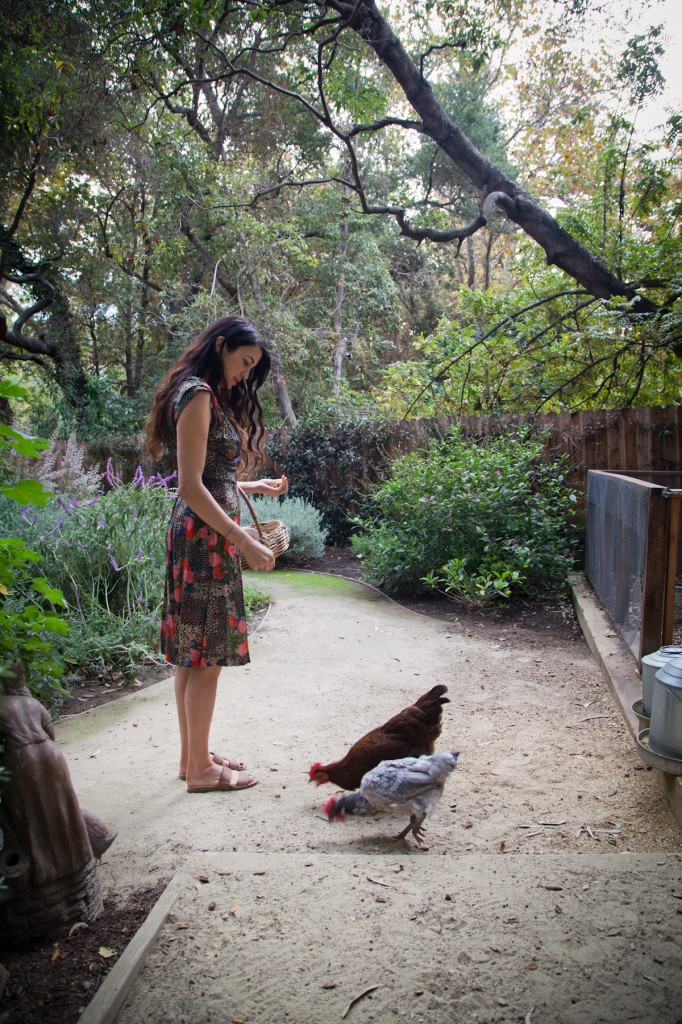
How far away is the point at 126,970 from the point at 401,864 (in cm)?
95

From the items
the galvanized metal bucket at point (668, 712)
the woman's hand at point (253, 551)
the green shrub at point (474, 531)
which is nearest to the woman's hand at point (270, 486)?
the woman's hand at point (253, 551)

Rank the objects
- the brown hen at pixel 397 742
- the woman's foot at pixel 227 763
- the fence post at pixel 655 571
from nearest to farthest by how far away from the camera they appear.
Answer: the brown hen at pixel 397 742, the woman's foot at pixel 227 763, the fence post at pixel 655 571

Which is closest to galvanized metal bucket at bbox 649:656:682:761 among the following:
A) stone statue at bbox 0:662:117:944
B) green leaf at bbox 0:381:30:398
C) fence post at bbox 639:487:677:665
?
fence post at bbox 639:487:677:665

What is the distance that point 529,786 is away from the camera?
3082 mm

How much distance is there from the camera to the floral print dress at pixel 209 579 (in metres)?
2.79

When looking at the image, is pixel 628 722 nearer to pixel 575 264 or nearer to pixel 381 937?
pixel 381 937

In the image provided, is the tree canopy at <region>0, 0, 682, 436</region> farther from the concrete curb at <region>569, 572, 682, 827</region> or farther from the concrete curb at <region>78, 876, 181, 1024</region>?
the concrete curb at <region>78, 876, 181, 1024</region>

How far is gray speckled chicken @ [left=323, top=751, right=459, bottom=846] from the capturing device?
2636 mm

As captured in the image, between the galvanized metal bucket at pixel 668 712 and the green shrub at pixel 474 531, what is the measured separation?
3.49 meters

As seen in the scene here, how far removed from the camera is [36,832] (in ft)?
6.20

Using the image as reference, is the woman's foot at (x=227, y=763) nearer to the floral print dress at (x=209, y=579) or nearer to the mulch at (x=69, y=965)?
the floral print dress at (x=209, y=579)

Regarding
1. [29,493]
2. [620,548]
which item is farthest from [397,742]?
[620,548]

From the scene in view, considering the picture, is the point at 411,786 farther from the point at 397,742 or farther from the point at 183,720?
the point at 183,720

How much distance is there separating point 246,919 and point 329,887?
0.95 feet
